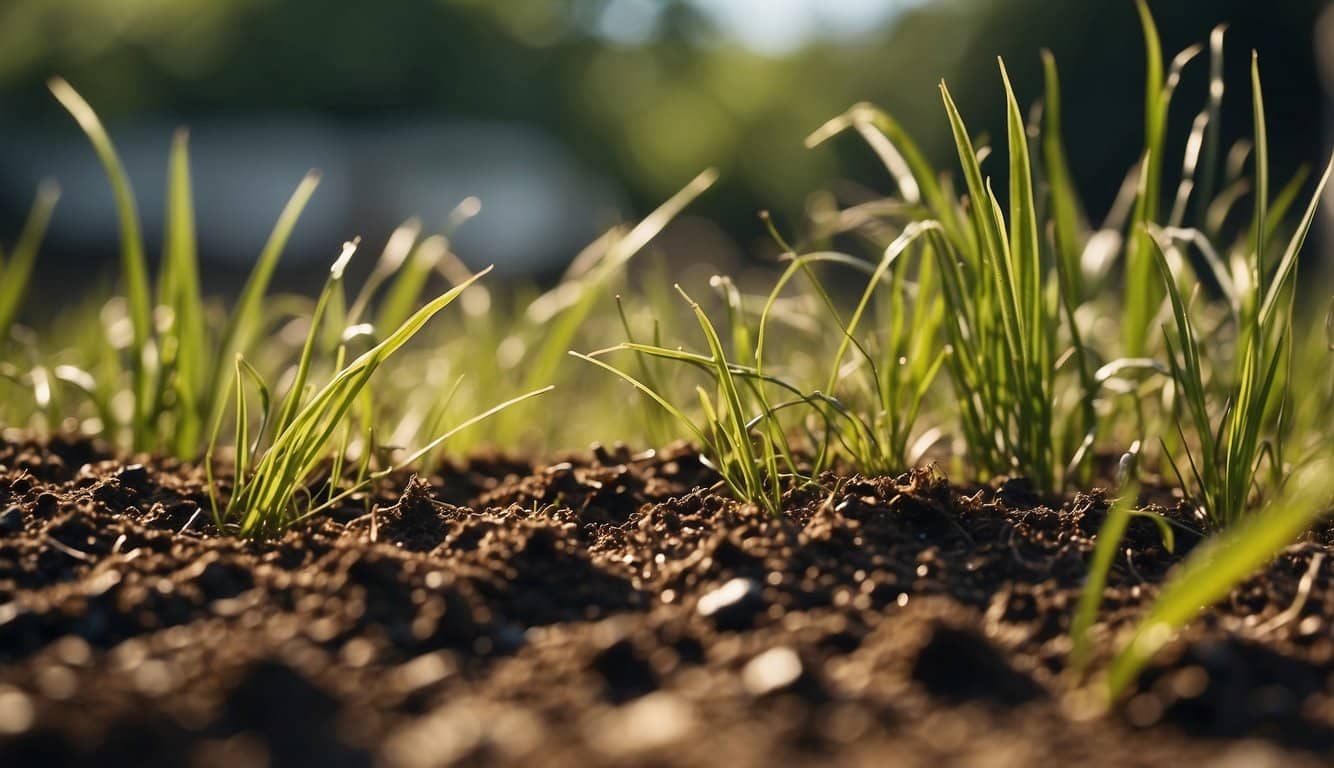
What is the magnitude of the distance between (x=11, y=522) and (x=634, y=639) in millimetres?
835

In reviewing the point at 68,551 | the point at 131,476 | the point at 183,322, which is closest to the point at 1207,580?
the point at 68,551

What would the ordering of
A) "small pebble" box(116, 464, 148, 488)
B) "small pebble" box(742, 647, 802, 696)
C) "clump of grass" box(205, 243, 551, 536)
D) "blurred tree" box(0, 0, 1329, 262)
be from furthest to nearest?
1. "blurred tree" box(0, 0, 1329, 262)
2. "small pebble" box(116, 464, 148, 488)
3. "clump of grass" box(205, 243, 551, 536)
4. "small pebble" box(742, 647, 802, 696)

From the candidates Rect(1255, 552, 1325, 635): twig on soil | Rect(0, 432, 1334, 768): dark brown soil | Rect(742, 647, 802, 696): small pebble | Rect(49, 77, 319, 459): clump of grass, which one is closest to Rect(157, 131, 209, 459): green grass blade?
Rect(49, 77, 319, 459): clump of grass

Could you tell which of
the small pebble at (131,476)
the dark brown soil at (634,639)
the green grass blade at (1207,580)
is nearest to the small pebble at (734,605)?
the dark brown soil at (634,639)

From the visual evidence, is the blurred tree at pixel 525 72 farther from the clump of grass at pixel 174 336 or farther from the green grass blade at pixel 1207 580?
the green grass blade at pixel 1207 580

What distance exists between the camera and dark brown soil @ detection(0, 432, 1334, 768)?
0.91 m

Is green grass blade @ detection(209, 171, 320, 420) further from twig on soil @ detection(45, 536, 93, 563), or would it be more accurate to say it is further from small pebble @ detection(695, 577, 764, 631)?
small pebble @ detection(695, 577, 764, 631)

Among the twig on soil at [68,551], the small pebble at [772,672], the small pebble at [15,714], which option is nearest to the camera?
the small pebble at [15,714]

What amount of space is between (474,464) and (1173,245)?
51.4 inches

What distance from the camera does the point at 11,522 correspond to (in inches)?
55.7

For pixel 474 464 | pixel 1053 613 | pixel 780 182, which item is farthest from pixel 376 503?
pixel 780 182

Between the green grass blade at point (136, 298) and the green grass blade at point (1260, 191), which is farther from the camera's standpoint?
the green grass blade at point (136, 298)

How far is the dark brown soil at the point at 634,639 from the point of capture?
913mm

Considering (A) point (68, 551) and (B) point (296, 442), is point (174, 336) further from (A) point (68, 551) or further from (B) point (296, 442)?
(A) point (68, 551)
